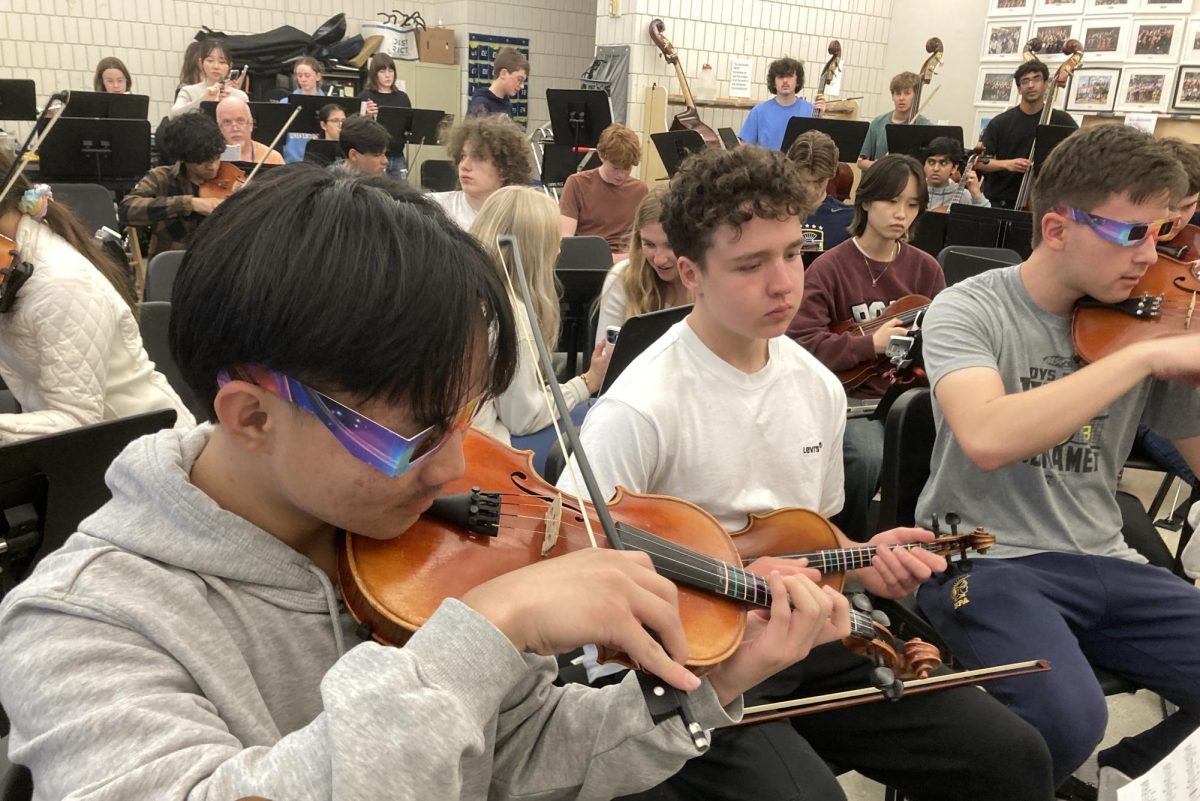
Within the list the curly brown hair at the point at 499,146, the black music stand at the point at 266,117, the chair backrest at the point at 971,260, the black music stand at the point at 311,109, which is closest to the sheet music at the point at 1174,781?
the chair backrest at the point at 971,260

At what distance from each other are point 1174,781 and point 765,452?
0.84 metres

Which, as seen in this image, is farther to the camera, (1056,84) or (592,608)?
(1056,84)

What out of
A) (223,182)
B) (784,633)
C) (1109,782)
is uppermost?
(223,182)

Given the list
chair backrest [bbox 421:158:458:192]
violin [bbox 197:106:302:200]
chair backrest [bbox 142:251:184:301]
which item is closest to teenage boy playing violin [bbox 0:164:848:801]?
chair backrest [bbox 142:251:184:301]

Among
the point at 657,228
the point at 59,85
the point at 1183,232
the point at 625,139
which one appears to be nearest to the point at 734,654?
the point at 1183,232

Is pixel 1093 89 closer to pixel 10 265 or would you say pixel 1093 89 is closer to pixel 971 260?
pixel 971 260

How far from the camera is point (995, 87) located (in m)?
8.17

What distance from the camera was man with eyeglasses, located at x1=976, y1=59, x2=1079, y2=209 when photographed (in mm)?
6156

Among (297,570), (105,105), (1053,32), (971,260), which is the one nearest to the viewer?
(297,570)

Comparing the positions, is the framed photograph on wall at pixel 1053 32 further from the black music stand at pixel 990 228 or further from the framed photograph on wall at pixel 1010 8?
the black music stand at pixel 990 228

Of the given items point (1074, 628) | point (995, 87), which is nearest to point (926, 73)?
point (995, 87)

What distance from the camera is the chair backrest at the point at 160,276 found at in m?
2.68

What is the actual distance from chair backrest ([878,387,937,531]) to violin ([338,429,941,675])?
21.9 inches

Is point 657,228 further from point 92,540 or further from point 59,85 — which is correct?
point 59,85
